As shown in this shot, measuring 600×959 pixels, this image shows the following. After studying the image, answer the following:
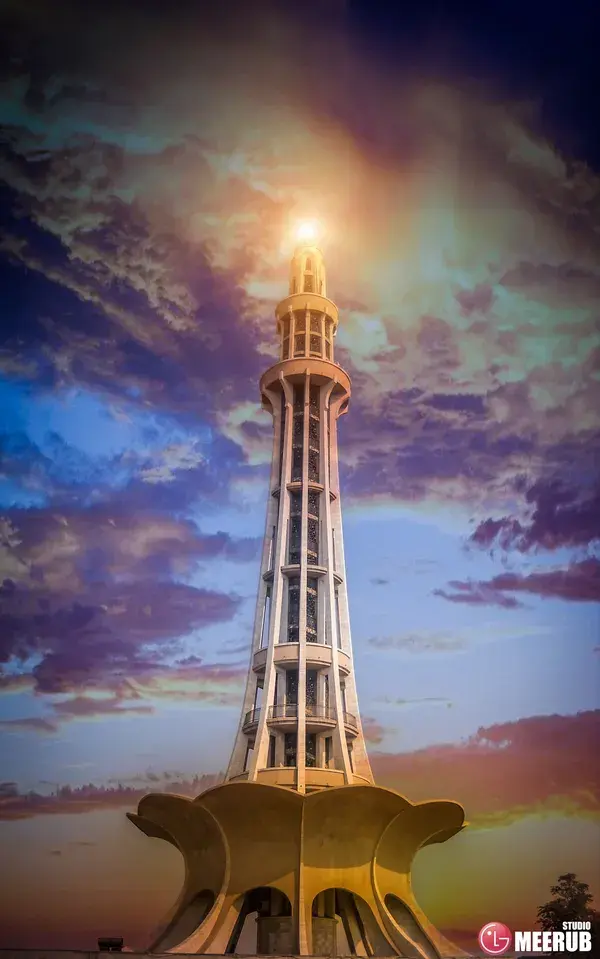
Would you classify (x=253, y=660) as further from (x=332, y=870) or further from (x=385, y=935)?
(x=385, y=935)

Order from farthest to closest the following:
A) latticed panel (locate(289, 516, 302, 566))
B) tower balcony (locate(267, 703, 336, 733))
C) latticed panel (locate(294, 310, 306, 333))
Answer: latticed panel (locate(294, 310, 306, 333)), latticed panel (locate(289, 516, 302, 566)), tower balcony (locate(267, 703, 336, 733))

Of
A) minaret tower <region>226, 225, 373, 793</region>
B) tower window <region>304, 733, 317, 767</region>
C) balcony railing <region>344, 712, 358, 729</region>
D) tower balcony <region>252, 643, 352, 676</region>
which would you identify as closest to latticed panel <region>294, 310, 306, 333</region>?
minaret tower <region>226, 225, 373, 793</region>

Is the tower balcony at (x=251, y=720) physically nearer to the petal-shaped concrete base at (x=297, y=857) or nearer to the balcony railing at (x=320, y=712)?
the balcony railing at (x=320, y=712)

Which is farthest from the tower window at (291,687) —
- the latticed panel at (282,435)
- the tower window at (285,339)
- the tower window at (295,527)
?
the tower window at (285,339)

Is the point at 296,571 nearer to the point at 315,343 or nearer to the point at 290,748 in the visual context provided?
the point at 290,748

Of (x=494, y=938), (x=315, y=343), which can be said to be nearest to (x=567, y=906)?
(x=494, y=938)

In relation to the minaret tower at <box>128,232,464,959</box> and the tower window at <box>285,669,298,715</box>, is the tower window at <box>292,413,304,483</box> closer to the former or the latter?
the minaret tower at <box>128,232,464,959</box>
